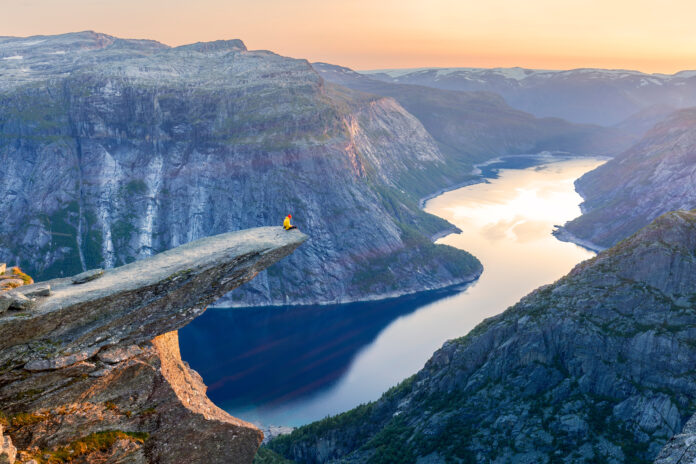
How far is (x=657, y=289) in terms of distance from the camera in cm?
6544

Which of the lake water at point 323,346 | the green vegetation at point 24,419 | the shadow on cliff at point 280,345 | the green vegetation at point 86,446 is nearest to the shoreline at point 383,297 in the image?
the shadow on cliff at point 280,345

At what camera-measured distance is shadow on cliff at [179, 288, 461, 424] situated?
128m

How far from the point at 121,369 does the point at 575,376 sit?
53.6m

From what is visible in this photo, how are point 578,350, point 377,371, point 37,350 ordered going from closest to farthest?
1. point 37,350
2. point 578,350
3. point 377,371

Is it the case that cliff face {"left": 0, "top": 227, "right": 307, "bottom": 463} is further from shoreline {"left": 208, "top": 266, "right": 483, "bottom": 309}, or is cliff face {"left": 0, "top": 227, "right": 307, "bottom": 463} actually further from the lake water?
shoreline {"left": 208, "top": 266, "right": 483, "bottom": 309}

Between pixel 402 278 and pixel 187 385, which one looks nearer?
pixel 187 385

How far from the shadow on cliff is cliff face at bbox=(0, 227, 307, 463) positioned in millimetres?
89122

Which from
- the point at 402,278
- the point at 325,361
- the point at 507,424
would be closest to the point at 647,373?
the point at 507,424

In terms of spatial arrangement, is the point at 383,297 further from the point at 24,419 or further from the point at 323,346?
the point at 24,419

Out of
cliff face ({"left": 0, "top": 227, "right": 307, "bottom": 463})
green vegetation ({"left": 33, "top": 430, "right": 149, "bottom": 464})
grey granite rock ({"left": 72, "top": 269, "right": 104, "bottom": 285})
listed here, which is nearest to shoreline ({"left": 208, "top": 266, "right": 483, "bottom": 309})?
cliff face ({"left": 0, "top": 227, "right": 307, "bottom": 463})

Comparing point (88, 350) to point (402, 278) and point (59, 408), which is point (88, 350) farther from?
point (402, 278)

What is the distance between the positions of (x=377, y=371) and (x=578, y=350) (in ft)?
252

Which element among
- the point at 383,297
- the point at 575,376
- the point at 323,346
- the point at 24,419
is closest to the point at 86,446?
the point at 24,419

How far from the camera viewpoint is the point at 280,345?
15300 centimetres
